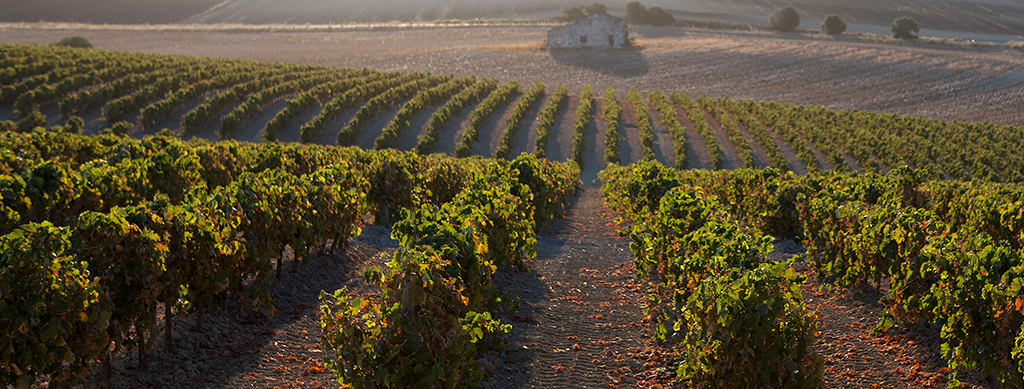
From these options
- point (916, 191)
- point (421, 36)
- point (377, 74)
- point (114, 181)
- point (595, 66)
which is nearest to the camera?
point (114, 181)

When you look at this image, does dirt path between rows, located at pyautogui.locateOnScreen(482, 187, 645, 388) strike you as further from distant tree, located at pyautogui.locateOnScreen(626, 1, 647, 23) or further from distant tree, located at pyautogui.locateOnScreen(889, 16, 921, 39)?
distant tree, located at pyautogui.locateOnScreen(626, 1, 647, 23)

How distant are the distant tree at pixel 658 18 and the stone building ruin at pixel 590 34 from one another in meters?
29.2

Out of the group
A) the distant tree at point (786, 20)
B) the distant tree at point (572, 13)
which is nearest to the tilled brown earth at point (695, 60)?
the distant tree at point (786, 20)

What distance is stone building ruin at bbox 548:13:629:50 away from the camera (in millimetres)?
78919

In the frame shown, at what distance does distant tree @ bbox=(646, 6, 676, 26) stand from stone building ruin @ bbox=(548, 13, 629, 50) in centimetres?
2920

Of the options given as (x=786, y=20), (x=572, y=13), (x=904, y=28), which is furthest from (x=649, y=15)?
(x=904, y=28)

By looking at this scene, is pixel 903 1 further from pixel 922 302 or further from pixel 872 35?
pixel 922 302

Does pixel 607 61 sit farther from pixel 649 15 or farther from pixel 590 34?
pixel 649 15

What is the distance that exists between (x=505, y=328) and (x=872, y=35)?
108 metres

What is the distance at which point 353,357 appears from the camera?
5.80 m

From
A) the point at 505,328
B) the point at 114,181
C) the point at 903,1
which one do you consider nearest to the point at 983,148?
the point at 505,328

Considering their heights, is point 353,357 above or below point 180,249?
below

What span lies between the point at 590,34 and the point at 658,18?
107ft

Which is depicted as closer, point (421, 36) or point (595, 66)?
point (595, 66)
